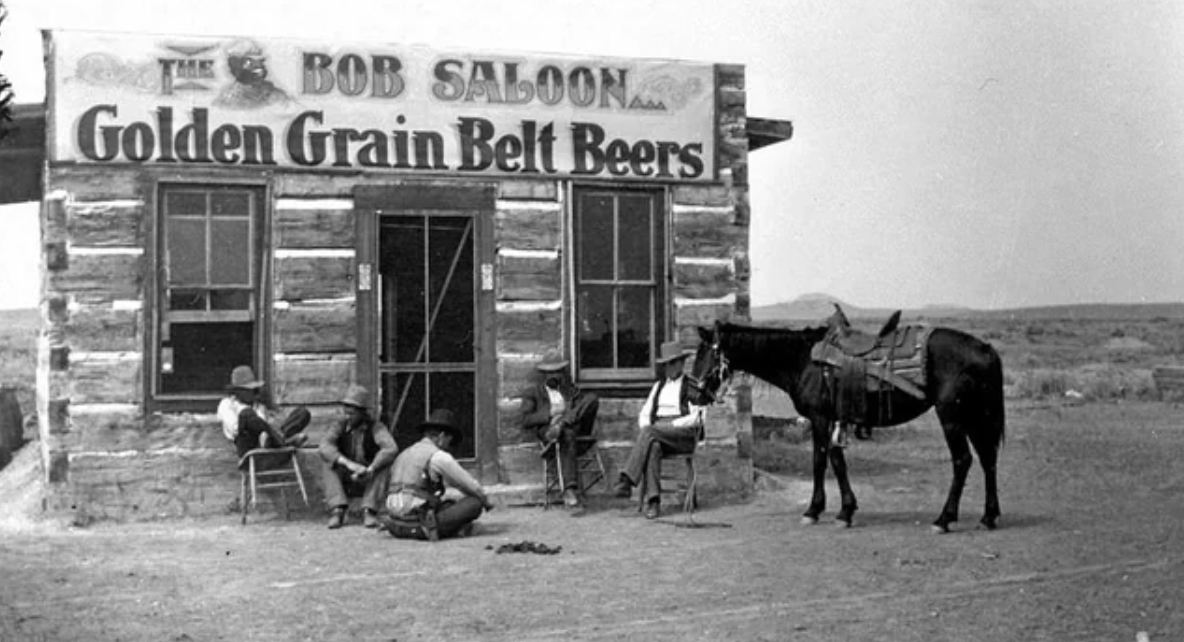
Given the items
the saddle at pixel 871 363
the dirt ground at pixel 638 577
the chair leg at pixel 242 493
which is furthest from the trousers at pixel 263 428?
the saddle at pixel 871 363

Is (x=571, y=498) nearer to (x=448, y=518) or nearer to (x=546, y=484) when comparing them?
(x=546, y=484)

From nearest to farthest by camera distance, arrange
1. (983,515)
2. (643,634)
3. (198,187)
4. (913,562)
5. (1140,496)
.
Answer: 1. (643,634)
2. (913,562)
3. (983,515)
4. (198,187)
5. (1140,496)

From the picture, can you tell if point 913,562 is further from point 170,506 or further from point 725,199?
point 170,506

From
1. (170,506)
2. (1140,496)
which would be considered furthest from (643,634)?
(1140,496)

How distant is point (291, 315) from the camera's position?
39.9 ft

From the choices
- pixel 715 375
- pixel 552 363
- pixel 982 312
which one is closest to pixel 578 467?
pixel 552 363

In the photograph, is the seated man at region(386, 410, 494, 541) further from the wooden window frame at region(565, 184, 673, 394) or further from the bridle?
the wooden window frame at region(565, 184, 673, 394)

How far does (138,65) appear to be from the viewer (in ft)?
38.7

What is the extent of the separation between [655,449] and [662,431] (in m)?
0.18

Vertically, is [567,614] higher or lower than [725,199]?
lower

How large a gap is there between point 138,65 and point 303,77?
147 centimetres

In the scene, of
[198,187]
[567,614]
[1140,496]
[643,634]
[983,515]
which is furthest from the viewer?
[1140,496]

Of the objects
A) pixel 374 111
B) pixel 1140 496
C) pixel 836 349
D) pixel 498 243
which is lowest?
pixel 1140 496

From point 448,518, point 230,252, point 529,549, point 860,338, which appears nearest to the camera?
point 529,549
